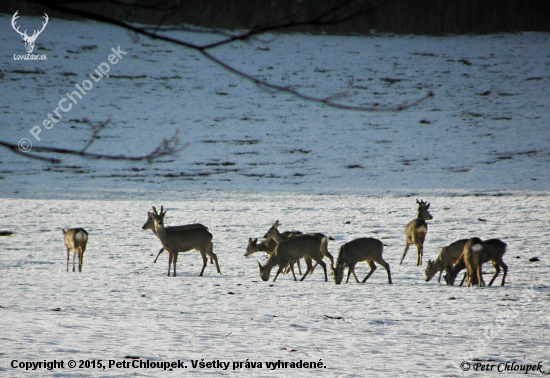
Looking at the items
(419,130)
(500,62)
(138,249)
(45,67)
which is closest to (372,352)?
(138,249)

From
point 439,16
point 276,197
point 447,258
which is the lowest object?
point 447,258

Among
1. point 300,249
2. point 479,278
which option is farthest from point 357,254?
point 479,278

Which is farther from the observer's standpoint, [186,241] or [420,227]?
[420,227]

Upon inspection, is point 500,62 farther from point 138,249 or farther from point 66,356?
point 66,356

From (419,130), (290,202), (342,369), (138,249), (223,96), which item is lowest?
(342,369)

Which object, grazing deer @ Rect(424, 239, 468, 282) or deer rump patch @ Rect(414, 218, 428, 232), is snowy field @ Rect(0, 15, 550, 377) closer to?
grazing deer @ Rect(424, 239, 468, 282)

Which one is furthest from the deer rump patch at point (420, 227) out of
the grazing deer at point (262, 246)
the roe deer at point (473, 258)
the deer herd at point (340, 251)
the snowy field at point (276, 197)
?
the grazing deer at point (262, 246)

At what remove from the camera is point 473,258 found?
10.5 m

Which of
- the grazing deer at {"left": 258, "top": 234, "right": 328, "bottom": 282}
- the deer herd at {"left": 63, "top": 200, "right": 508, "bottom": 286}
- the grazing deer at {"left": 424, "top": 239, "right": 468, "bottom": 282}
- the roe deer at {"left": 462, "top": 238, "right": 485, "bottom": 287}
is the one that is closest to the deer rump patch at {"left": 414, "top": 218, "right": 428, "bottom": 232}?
the deer herd at {"left": 63, "top": 200, "right": 508, "bottom": 286}

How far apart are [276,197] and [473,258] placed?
1294cm

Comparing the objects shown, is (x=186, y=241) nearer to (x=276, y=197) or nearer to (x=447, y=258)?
(x=447, y=258)

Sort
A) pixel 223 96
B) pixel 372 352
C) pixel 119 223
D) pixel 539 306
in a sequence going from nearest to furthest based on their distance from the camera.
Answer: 1. pixel 372 352
2. pixel 539 306
3. pixel 119 223
4. pixel 223 96

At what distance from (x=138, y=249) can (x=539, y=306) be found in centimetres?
897

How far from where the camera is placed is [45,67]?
143 feet
